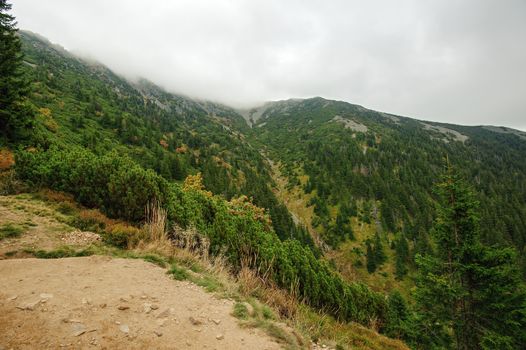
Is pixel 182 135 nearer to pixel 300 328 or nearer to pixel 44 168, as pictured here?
pixel 44 168

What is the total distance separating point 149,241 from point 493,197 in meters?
143

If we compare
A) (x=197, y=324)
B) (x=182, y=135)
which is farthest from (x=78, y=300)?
(x=182, y=135)

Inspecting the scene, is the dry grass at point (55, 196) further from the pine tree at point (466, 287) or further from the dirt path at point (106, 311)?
the pine tree at point (466, 287)

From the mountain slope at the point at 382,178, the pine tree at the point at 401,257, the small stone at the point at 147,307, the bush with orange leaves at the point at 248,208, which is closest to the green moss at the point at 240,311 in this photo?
the small stone at the point at 147,307

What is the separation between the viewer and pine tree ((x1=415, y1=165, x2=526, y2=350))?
578 inches

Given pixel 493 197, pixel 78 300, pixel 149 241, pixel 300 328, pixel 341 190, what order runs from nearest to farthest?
pixel 78 300 → pixel 300 328 → pixel 149 241 → pixel 341 190 → pixel 493 197

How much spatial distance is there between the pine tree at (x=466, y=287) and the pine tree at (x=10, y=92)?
2557cm

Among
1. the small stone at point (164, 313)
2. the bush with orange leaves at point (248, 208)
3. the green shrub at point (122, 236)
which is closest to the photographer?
the small stone at point (164, 313)

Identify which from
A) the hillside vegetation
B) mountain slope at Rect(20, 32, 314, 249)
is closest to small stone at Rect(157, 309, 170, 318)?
the hillside vegetation

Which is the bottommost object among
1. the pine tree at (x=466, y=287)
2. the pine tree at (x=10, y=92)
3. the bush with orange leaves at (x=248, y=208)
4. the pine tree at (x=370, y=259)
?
the pine tree at (x=370, y=259)

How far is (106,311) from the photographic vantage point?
4395 mm

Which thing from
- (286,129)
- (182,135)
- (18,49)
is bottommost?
(182,135)

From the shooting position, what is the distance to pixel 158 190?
33.5ft

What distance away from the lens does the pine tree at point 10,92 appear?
1358 centimetres
